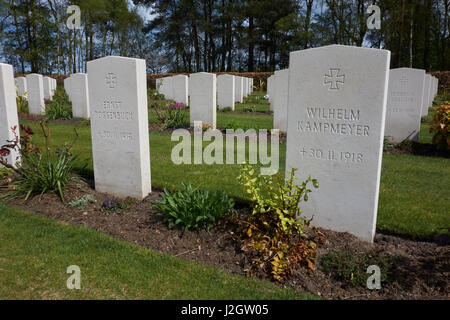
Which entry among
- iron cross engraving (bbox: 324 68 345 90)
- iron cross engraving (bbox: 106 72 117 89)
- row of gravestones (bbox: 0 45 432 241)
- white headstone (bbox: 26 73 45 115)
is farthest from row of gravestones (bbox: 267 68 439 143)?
white headstone (bbox: 26 73 45 115)

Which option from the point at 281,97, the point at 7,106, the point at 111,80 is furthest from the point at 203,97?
the point at 111,80

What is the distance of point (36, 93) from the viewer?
47.9 feet

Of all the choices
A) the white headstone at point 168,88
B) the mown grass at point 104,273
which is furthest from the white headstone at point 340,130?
the white headstone at point 168,88

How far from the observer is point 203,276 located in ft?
9.88

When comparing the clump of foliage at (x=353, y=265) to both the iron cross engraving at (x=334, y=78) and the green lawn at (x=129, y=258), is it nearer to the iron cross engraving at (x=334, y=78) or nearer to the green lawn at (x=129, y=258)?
the green lawn at (x=129, y=258)

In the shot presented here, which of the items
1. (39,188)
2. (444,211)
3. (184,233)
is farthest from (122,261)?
(444,211)

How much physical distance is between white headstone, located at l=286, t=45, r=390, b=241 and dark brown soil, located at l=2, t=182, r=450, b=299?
305mm

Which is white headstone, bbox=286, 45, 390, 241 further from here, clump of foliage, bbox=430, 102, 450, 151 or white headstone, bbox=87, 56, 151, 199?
clump of foliage, bbox=430, 102, 450, 151

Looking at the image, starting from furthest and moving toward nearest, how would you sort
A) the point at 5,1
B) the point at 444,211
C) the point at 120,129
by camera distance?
the point at 5,1
the point at 120,129
the point at 444,211

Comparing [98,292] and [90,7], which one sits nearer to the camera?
[98,292]

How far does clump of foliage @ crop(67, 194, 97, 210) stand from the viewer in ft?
14.8

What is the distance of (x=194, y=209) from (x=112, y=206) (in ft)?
Result: 4.47

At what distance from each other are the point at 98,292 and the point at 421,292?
2731 mm
